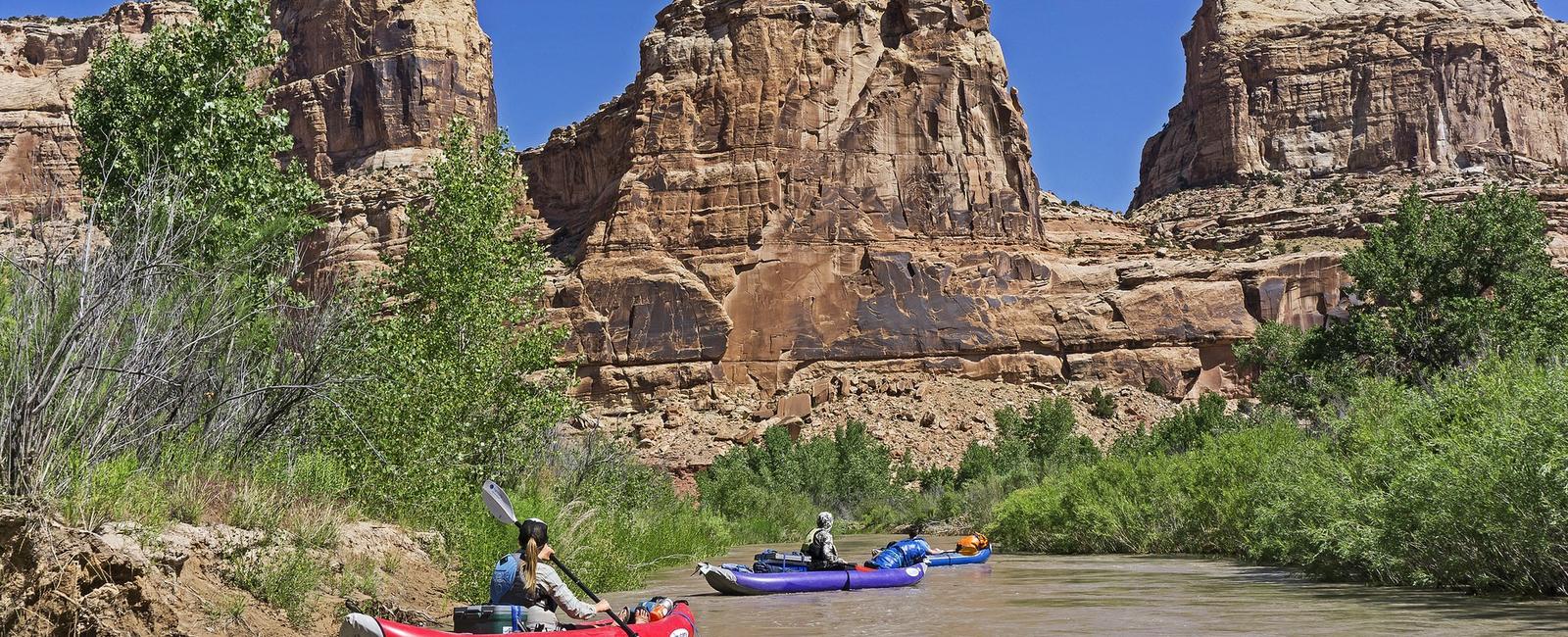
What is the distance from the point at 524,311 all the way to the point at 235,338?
7.95 m

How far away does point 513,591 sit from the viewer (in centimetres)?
1120

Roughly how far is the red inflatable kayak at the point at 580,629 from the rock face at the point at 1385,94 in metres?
105

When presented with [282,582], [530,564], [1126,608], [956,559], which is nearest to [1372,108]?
[956,559]

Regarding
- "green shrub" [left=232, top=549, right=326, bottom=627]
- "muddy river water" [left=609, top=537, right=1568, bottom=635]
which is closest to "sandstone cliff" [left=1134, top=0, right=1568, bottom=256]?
"muddy river water" [left=609, top=537, right=1568, bottom=635]

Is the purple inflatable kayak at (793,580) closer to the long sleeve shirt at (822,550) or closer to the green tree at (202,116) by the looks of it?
the long sleeve shirt at (822,550)

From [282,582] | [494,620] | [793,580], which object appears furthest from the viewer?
[793,580]

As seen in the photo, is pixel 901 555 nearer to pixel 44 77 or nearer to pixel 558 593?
pixel 558 593

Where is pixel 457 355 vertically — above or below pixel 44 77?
below

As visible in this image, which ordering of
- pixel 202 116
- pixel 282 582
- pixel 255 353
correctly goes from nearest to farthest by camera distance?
pixel 282 582, pixel 255 353, pixel 202 116

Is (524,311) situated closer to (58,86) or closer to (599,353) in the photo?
(599,353)

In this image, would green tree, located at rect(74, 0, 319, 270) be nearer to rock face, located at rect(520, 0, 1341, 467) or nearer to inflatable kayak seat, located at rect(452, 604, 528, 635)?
inflatable kayak seat, located at rect(452, 604, 528, 635)

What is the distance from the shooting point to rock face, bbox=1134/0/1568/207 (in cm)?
10975

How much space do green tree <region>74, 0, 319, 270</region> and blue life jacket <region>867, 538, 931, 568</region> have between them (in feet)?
32.8

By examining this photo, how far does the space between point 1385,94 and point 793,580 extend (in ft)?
342
